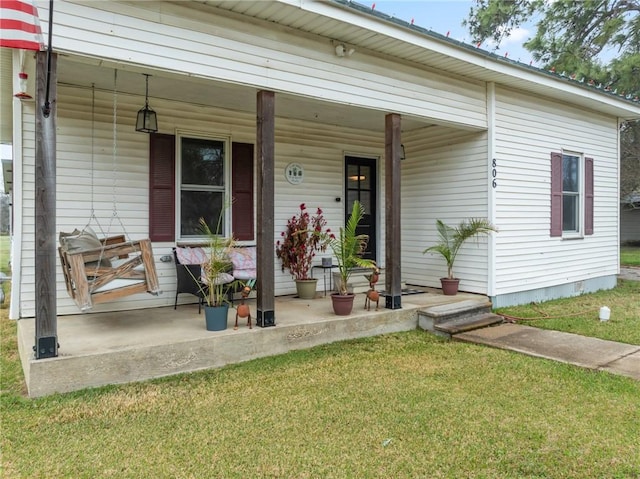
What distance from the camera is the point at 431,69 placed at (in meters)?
5.31

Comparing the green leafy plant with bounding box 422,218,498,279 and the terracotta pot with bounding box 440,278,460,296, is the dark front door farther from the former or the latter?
the terracotta pot with bounding box 440,278,460,296

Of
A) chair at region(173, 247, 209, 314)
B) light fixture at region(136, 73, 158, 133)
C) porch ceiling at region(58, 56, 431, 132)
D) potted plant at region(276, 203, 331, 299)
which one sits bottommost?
chair at region(173, 247, 209, 314)

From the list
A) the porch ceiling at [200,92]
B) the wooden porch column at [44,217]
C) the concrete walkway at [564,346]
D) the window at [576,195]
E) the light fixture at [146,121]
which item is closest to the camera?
the wooden porch column at [44,217]

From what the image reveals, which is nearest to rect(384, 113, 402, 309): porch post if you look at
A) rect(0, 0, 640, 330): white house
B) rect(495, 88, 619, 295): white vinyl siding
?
rect(0, 0, 640, 330): white house

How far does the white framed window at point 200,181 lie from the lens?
5.34m

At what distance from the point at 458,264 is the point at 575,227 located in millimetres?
2616

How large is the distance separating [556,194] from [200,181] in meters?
5.31

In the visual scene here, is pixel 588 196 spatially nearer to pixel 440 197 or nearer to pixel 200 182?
pixel 440 197

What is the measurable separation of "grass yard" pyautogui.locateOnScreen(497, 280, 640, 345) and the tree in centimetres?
838

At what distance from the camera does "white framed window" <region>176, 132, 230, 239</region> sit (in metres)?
5.34

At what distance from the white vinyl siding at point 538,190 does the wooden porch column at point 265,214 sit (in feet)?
11.1

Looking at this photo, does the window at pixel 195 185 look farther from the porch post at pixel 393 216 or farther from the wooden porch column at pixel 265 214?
the porch post at pixel 393 216

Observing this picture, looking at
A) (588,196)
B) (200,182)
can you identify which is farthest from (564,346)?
(200,182)

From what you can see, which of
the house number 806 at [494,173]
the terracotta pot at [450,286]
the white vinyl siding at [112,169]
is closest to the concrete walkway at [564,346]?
the terracotta pot at [450,286]
